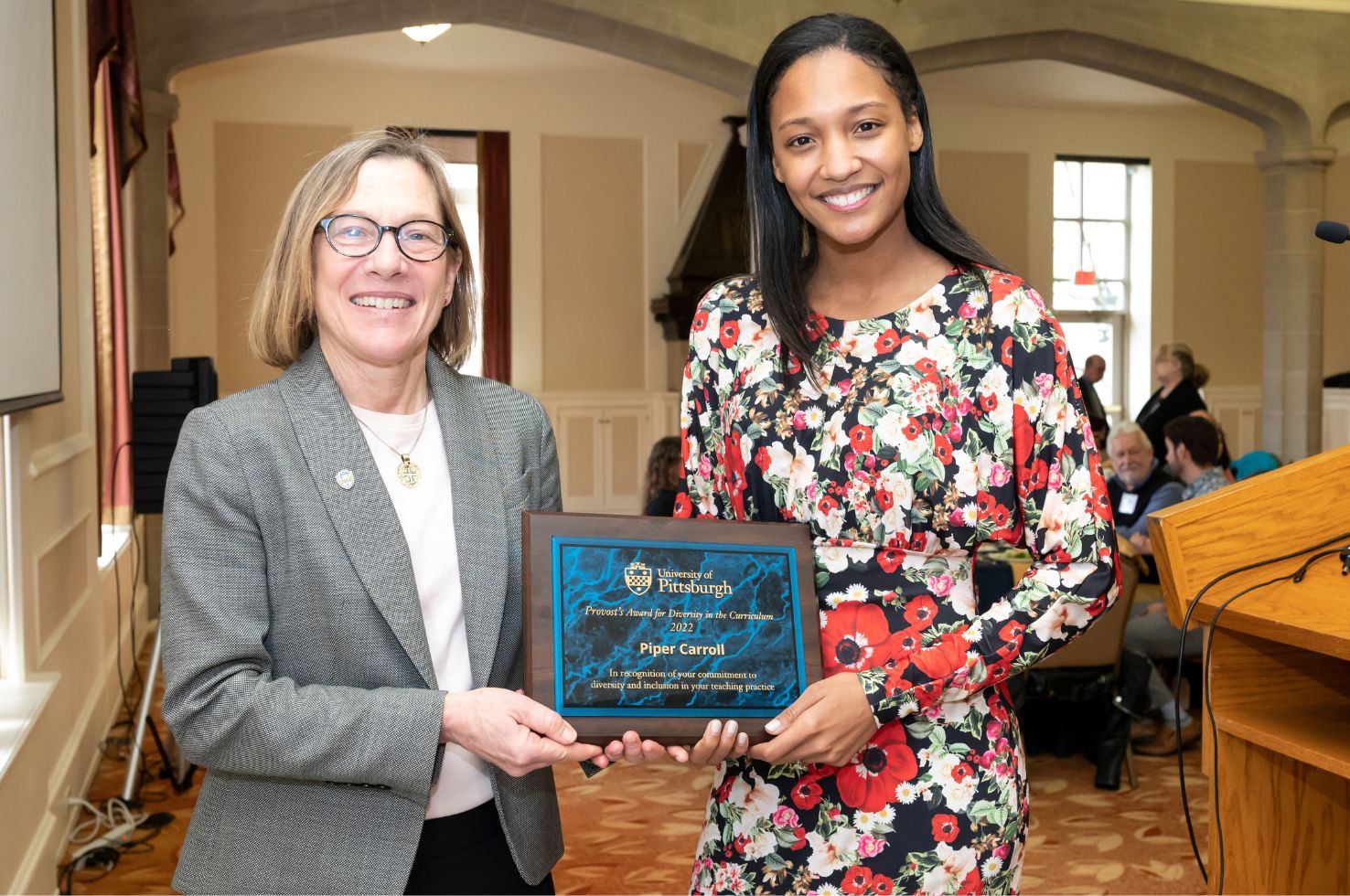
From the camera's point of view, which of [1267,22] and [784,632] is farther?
[1267,22]

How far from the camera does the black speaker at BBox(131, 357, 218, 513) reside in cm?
465

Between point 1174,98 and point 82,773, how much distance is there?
40.2ft

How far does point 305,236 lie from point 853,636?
899mm

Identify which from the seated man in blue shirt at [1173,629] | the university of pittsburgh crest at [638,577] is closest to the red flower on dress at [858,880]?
the university of pittsburgh crest at [638,577]

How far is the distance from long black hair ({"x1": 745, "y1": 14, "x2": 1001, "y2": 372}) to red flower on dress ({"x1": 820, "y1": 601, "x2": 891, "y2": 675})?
338 millimetres

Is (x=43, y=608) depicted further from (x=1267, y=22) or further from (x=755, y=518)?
(x=1267, y=22)

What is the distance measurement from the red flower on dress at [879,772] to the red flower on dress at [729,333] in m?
0.59

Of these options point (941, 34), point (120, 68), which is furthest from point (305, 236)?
point (941, 34)

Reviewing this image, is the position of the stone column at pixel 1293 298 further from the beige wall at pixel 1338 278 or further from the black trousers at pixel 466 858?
the black trousers at pixel 466 858

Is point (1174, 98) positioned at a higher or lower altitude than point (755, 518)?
higher

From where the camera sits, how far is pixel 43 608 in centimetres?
393

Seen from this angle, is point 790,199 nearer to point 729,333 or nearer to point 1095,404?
→ point 729,333

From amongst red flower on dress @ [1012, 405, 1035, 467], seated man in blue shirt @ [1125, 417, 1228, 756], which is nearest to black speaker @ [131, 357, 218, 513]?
red flower on dress @ [1012, 405, 1035, 467]

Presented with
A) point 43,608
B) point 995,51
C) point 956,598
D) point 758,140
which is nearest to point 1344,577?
point 956,598
